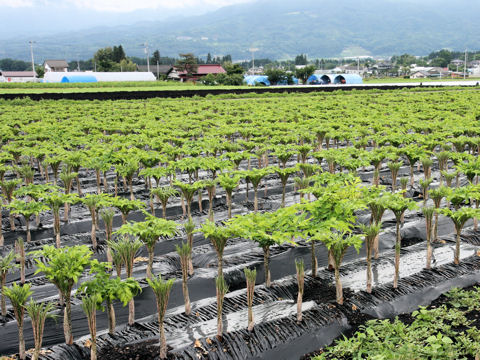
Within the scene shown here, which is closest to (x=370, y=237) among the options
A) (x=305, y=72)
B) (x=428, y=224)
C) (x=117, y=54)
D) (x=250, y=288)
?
(x=428, y=224)

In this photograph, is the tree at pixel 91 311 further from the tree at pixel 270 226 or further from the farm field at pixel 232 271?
the tree at pixel 270 226

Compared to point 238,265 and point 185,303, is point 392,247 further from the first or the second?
point 185,303

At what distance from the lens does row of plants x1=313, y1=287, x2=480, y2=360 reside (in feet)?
16.1

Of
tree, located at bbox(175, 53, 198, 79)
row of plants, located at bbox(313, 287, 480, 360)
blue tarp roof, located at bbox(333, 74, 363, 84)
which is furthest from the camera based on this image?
tree, located at bbox(175, 53, 198, 79)

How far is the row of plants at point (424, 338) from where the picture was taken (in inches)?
194

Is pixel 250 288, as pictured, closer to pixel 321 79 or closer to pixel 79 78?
pixel 79 78

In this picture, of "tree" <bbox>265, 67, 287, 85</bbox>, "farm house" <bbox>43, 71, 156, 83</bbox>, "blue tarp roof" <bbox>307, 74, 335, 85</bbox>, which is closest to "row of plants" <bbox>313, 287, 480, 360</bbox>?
"tree" <bbox>265, 67, 287, 85</bbox>

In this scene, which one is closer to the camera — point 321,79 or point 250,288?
point 250,288

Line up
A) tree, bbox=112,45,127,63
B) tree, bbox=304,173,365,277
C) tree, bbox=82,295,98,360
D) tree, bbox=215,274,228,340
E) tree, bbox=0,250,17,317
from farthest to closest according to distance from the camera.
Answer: tree, bbox=112,45,127,63
tree, bbox=304,173,365,277
tree, bbox=0,250,17,317
tree, bbox=215,274,228,340
tree, bbox=82,295,98,360

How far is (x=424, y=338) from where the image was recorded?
18.4 feet

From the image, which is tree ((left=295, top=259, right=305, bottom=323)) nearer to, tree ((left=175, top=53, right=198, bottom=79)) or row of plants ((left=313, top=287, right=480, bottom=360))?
row of plants ((left=313, top=287, right=480, bottom=360))

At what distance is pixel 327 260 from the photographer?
8414 millimetres

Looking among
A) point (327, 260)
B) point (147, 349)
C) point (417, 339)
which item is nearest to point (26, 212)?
point (147, 349)

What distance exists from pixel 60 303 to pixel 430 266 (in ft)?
20.6
